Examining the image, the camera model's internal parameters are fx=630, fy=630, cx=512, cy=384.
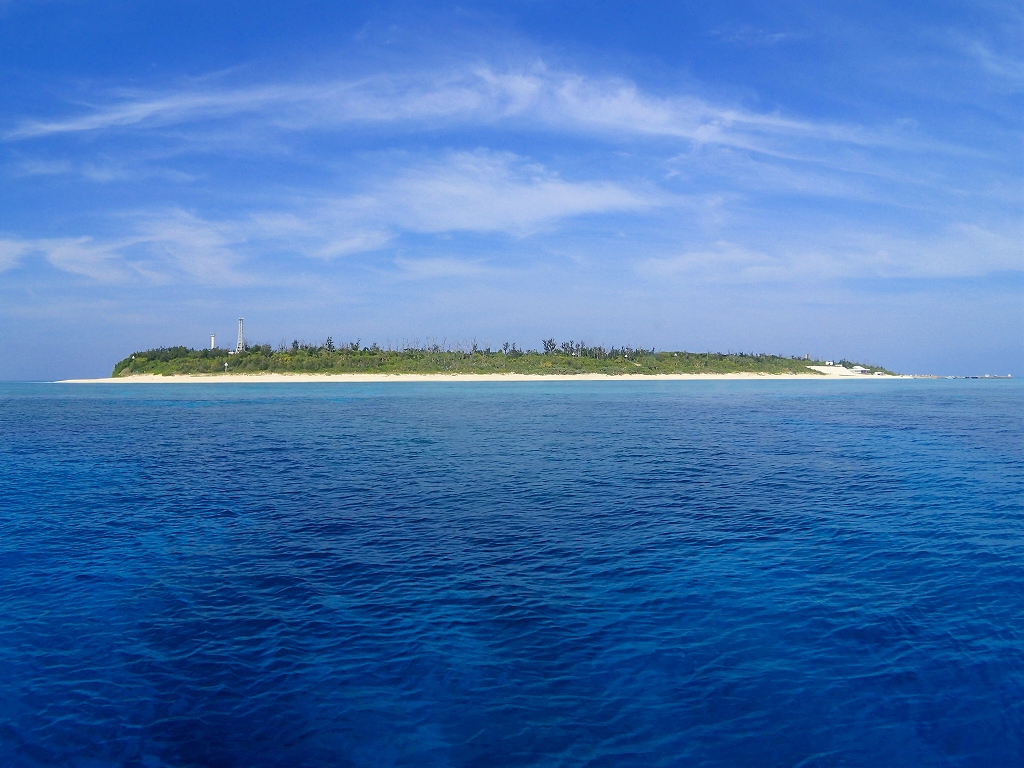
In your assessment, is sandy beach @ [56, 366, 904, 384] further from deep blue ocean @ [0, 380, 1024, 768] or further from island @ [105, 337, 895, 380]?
deep blue ocean @ [0, 380, 1024, 768]

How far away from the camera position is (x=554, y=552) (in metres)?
15.5

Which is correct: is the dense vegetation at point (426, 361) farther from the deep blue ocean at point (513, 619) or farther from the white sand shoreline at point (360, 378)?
the deep blue ocean at point (513, 619)

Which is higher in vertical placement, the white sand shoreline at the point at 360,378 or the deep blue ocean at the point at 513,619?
the white sand shoreline at the point at 360,378

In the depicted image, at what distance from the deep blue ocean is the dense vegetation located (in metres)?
121

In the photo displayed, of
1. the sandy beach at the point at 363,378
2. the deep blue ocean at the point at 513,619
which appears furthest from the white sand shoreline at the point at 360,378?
the deep blue ocean at the point at 513,619

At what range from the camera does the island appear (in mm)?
142000

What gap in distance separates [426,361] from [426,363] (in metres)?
2.71

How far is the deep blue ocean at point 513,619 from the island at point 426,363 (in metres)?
121

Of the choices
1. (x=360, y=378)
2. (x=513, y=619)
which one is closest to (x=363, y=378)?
(x=360, y=378)

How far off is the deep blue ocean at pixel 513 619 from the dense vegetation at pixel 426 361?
4781 inches

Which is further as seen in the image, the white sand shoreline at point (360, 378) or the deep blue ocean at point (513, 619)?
the white sand shoreline at point (360, 378)

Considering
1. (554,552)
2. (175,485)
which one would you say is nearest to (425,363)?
(175,485)

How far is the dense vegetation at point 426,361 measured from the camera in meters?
143

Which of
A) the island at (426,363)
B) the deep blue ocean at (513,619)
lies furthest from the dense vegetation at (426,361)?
the deep blue ocean at (513,619)
